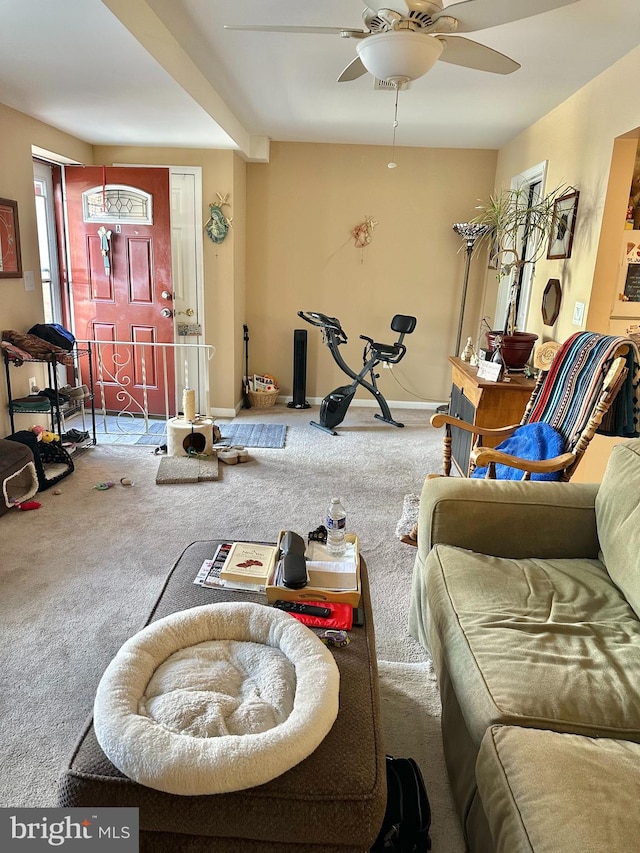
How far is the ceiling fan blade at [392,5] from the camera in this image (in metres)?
1.87

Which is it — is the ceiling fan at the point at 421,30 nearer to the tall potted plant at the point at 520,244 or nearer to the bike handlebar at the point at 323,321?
the tall potted plant at the point at 520,244

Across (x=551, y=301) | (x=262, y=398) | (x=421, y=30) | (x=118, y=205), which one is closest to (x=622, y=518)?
(x=421, y=30)

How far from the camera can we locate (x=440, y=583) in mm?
1731

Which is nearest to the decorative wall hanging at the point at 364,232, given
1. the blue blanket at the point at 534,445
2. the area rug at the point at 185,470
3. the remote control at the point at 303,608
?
the area rug at the point at 185,470

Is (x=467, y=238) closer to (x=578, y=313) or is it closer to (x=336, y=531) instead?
(x=578, y=313)

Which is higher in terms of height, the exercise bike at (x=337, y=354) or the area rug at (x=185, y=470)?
the exercise bike at (x=337, y=354)

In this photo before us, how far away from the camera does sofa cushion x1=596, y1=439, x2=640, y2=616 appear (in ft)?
5.41

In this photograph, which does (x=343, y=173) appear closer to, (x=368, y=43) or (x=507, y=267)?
(x=507, y=267)

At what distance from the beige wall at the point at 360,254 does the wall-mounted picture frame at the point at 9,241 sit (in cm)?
234

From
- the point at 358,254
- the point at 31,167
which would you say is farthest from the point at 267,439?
the point at 31,167

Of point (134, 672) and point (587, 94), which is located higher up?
point (587, 94)

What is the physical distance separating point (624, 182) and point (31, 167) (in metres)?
3.75

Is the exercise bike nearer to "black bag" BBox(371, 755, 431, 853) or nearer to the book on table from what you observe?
the book on table

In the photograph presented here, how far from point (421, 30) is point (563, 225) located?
74.6 inches
